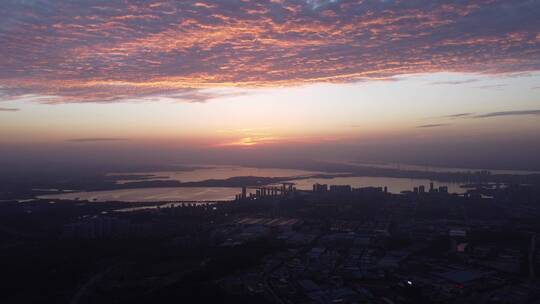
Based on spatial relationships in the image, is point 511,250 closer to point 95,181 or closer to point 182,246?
point 182,246

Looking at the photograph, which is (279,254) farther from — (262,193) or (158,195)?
(158,195)

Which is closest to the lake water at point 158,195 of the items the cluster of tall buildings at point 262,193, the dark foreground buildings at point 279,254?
the cluster of tall buildings at point 262,193

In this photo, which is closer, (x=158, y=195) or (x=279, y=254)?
(x=279, y=254)

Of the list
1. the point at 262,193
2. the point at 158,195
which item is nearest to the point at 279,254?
the point at 262,193

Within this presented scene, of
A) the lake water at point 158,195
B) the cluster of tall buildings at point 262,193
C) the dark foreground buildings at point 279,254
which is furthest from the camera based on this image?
the lake water at point 158,195

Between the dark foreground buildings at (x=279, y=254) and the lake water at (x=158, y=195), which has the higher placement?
the lake water at (x=158, y=195)

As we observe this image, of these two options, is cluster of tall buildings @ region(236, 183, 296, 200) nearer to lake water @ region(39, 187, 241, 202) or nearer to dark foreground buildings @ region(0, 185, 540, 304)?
lake water @ region(39, 187, 241, 202)

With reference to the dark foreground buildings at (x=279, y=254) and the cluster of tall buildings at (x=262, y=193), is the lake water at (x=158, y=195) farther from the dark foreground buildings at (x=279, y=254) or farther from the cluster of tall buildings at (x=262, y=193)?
the dark foreground buildings at (x=279, y=254)

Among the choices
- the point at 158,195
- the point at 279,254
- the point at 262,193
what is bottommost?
the point at 279,254

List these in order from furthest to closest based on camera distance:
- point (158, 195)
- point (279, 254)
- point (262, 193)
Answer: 1. point (158, 195)
2. point (262, 193)
3. point (279, 254)

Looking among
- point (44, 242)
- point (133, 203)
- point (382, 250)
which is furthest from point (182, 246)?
point (133, 203)

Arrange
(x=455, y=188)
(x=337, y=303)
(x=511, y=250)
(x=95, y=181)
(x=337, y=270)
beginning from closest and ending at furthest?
(x=337, y=303) < (x=337, y=270) < (x=511, y=250) < (x=455, y=188) < (x=95, y=181)
